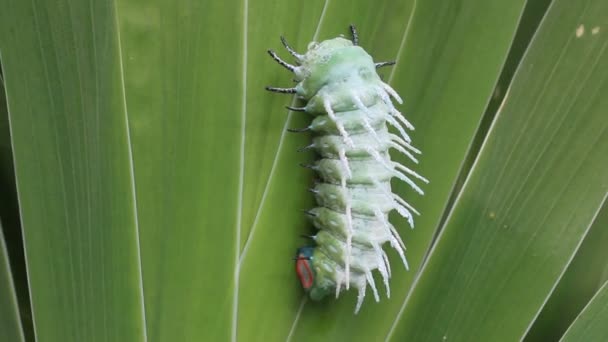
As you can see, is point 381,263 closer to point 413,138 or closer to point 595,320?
point 413,138

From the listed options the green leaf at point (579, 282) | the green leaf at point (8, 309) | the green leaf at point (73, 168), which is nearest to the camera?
the green leaf at point (73, 168)

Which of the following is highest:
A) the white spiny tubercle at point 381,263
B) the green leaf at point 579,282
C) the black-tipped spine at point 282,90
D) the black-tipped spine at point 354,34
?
the black-tipped spine at point 354,34

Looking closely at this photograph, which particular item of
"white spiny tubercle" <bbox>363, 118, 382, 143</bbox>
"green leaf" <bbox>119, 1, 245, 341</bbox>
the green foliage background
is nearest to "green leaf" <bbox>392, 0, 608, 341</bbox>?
the green foliage background

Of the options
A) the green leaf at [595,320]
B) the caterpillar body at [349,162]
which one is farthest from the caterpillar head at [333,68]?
the green leaf at [595,320]

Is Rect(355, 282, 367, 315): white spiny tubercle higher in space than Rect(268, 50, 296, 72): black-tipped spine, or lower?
lower

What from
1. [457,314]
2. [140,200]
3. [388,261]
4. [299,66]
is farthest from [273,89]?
[457,314]

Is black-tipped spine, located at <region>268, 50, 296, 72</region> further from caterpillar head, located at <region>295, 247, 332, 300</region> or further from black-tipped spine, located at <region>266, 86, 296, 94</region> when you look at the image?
caterpillar head, located at <region>295, 247, 332, 300</region>

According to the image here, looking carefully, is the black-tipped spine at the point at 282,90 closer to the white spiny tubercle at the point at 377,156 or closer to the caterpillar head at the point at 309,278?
the white spiny tubercle at the point at 377,156
